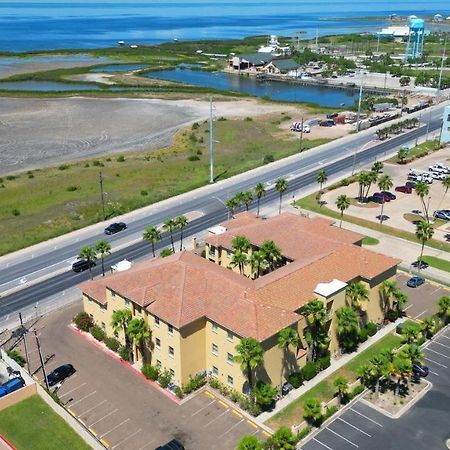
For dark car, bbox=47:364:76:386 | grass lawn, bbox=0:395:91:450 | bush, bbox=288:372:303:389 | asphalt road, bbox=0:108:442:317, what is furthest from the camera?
asphalt road, bbox=0:108:442:317

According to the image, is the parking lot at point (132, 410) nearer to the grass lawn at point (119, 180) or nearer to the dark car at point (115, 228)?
the dark car at point (115, 228)

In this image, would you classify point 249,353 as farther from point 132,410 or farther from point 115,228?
point 115,228

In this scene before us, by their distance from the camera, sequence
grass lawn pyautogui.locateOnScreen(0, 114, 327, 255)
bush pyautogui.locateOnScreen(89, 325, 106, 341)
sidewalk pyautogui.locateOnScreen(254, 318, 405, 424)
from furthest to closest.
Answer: grass lawn pyautogui.locateOnScreen(0, 114, 327, 255), bush pyautogui.locateOnScreen(89, 325, 106, 341), sidewalk pyautogui.locateOnScreen(254, 318, 405, 424)

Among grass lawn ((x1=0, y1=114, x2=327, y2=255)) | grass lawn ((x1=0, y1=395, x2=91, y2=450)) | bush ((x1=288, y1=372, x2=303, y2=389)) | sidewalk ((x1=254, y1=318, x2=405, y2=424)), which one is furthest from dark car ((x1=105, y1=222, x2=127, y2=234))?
bush ((x1=288, y1=372, x2=303, y2=389))

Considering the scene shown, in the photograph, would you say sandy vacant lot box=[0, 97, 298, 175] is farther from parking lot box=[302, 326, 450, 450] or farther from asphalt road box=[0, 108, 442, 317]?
parking lot box=[302, 326, 450, 450]

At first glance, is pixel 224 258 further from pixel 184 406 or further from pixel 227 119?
pixel 227 119

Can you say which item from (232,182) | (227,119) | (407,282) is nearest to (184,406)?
(407,282)
